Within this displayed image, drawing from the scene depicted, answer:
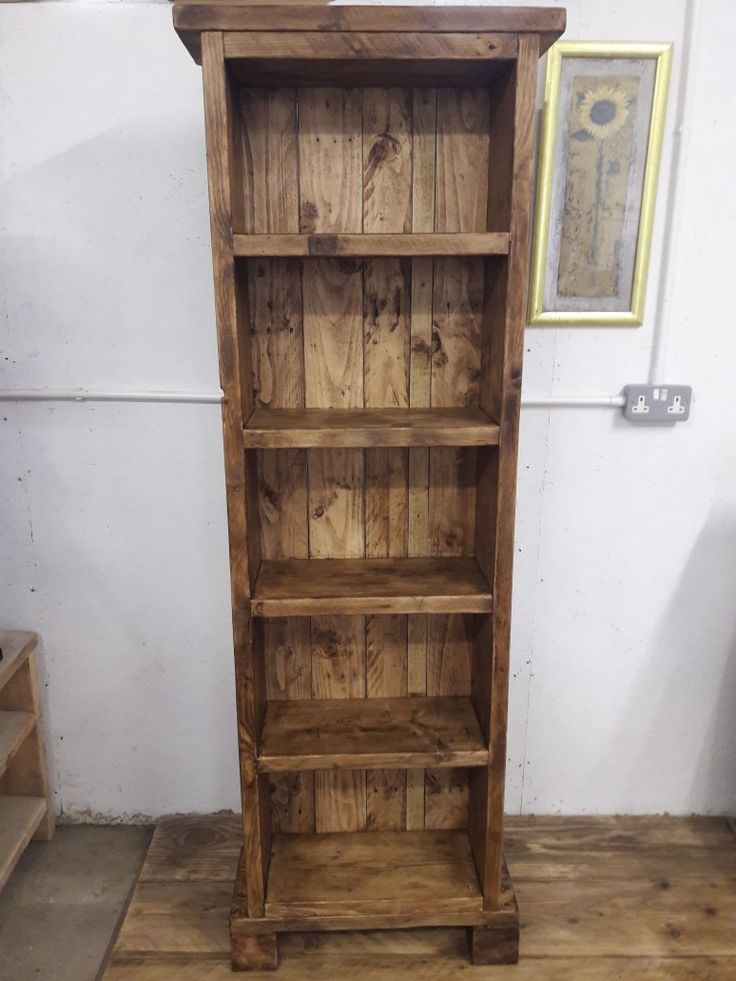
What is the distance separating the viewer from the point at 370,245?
1560mm

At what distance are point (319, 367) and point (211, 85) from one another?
2.12 ft

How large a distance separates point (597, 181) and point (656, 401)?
22.6 inches

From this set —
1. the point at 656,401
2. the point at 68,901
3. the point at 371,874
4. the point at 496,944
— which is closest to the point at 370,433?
the point at 656,401

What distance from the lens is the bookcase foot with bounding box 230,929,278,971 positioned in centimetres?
184

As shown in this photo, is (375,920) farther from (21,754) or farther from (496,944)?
(21,754)

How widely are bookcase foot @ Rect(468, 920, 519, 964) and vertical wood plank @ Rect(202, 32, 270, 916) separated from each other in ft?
1.69

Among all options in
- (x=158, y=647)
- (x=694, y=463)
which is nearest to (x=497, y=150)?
(x=694, y=463)

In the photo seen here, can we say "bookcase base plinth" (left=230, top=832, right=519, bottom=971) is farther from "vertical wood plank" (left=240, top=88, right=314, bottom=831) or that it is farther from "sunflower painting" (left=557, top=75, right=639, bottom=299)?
"sunflower painting" (left=557, top=75, right=639, bottom=299)

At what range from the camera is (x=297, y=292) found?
1851 mm

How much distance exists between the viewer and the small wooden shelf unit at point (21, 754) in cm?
204

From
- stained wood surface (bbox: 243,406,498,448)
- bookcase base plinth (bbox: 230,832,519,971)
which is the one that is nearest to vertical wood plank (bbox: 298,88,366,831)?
stained wood surface (bbox: 243,406,498,448)

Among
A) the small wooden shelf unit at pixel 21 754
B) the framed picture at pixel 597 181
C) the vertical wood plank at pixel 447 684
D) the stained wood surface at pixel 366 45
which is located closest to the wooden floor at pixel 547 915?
the vertical wood plank at pixel 447 684

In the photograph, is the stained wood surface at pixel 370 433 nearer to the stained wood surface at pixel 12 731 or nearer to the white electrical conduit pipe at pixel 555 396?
the white electrical conduit pipe at pixel 555 396

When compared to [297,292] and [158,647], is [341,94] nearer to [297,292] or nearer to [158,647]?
[297,292]
